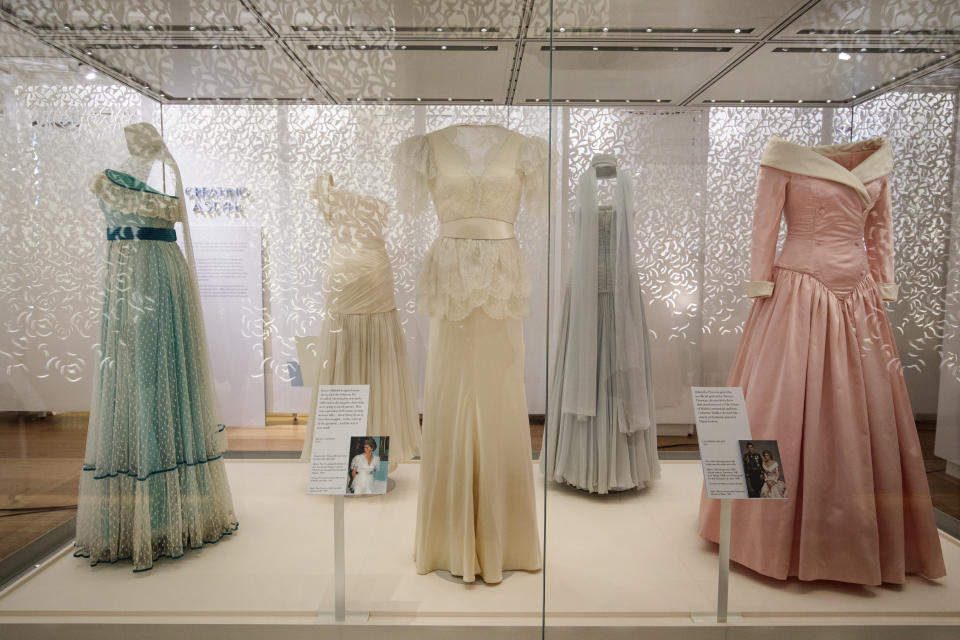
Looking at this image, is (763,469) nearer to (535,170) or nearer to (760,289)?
(760,289)

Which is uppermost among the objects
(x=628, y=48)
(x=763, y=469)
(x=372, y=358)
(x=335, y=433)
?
Answer: (x=628, y=48)

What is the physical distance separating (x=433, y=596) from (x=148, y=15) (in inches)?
92.2

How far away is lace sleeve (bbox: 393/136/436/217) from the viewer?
1610mm

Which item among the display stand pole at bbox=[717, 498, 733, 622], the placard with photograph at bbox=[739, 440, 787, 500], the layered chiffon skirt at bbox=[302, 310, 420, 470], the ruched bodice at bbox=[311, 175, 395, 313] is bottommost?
the display stand pole at bbox=[717, 498, 733, 622]

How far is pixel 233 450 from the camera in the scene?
6.95 ft

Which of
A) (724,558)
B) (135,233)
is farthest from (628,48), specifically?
(135,233)

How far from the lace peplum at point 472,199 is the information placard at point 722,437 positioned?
0.68 m

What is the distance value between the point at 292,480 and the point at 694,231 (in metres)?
2.20

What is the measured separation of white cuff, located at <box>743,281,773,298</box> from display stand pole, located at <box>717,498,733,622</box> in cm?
75

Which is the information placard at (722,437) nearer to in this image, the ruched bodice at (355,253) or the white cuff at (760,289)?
the white cuff at (760,289)

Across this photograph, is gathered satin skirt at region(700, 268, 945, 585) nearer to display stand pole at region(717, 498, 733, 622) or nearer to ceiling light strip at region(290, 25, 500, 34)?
display stand pole at region(717, 498, 733, 622)

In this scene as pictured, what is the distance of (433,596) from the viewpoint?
1.57 m

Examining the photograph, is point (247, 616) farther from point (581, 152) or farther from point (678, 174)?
point (678, 174)

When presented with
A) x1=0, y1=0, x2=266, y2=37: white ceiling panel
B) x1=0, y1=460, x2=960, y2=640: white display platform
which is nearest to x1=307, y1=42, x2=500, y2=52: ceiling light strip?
x1=0, y1=0, x2=266, y2=37: white ceiling panel
